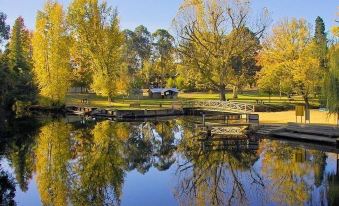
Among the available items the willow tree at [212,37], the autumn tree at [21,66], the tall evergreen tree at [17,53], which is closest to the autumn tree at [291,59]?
the willow tree at [212,37]

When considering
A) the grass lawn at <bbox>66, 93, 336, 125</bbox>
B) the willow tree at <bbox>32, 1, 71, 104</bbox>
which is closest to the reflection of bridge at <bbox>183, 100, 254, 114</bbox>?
the grass lawn at <bbox>66, 93, 336, 125</bbox>

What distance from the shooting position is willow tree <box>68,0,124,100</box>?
6059 centimetres

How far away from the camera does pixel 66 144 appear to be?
29984mm

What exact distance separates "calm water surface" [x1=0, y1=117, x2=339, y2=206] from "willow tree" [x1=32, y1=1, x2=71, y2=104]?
2284 cm

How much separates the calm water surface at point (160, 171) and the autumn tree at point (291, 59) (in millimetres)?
22884

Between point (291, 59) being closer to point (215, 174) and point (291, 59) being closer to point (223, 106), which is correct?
point (223, 106)

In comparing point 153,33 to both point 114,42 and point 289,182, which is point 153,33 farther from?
point 289,182

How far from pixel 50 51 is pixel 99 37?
798 cm

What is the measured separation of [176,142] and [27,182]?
14.3 meters

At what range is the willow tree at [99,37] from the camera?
60.6 metres

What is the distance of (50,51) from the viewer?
188 feet

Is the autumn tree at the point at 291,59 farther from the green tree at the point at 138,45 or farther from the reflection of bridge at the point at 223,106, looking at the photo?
the green tree at the point at 138,45

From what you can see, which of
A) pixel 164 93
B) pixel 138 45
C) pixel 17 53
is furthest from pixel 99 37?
pixel 138 45

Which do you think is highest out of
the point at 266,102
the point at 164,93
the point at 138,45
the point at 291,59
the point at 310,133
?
the point at 138,45
